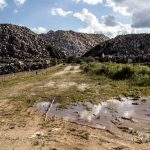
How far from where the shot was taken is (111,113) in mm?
20359

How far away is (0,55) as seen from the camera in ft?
336

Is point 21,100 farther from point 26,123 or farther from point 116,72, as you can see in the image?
point 116,72

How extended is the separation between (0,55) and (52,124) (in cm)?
8698

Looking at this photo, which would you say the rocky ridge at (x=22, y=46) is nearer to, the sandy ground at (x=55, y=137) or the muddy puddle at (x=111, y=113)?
the muddy puddle at (x=111, y=113)

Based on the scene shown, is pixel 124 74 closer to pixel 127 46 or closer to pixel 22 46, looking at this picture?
pixel 22 46

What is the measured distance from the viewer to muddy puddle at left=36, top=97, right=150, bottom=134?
17562 millimetres

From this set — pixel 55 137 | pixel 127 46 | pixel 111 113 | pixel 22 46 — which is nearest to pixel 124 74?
pixel 111 113

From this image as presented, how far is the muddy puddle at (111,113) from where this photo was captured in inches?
691

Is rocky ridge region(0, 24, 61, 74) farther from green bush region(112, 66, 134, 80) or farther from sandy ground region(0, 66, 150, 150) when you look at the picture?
sandy ground region(0, 66, 150, 150)

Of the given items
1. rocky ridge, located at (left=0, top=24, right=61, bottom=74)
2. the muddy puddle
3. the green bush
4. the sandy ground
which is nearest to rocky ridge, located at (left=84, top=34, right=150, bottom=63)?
rocky ridge, located at (left=0, top=24, right=61, bottom=74)

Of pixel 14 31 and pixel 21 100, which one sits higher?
pixel 14 31

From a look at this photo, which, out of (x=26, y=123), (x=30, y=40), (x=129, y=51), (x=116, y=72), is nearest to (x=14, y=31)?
(x=30, y=40)

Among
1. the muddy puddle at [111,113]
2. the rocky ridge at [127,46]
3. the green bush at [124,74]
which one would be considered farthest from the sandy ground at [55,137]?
the rocky ridge at [127,46]

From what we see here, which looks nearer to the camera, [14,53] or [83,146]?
[83,146]
